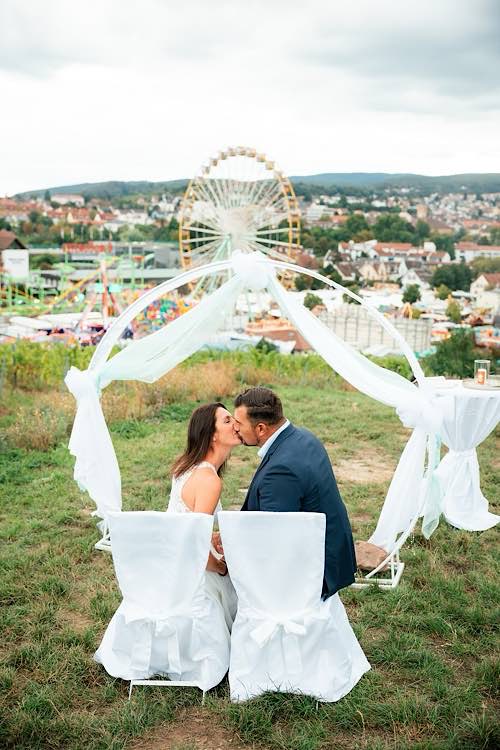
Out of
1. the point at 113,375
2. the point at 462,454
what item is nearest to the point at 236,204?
the point at 462,454

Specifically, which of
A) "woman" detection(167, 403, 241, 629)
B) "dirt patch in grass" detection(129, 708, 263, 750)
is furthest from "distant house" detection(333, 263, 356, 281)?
"dirt patch in grass" detection(129, 708, 263, 750)

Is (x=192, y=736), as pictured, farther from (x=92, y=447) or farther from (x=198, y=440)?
(x=92, y=447)

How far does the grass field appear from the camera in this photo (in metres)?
2.44

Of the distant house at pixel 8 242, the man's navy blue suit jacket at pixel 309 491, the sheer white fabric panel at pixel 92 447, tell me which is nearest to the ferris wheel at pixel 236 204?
the sheer white fabric panel at pixel 92 447

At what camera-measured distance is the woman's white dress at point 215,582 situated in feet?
9.20

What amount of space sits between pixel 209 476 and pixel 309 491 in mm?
398

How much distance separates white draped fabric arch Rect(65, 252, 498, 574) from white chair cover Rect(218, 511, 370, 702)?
111 cm

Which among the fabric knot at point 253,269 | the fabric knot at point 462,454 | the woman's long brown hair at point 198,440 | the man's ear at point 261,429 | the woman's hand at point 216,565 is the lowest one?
the fabric knot at point 462,454

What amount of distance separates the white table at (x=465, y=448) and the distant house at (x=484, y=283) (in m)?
65.9

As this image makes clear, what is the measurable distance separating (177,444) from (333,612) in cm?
346

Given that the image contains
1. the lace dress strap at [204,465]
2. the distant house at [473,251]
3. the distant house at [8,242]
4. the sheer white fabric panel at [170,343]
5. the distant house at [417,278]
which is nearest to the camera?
the lace dress strap at [204,465]

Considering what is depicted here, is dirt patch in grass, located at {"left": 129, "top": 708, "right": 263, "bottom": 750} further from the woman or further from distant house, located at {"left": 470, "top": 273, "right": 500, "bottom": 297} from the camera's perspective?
distant house, located at {"left": 470, "top": 273, "right": 500, "bottom": 297}

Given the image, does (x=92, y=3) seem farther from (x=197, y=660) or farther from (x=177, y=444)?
(x=197, y=660)

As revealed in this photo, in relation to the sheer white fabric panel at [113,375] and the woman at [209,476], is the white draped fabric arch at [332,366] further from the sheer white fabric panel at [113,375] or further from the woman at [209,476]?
the woman at [209,476]
